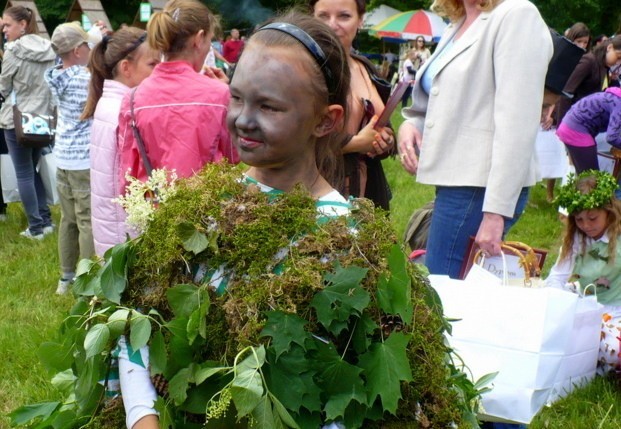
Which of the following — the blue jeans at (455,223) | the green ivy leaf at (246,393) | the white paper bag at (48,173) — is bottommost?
the white paper bag at (48,173)

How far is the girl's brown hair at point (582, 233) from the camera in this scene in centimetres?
510

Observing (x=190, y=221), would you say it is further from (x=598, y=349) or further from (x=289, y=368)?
(x=598, y=349)

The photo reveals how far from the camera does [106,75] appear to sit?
5293 mm

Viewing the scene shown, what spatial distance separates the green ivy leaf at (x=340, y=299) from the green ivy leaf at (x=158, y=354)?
1.16 feet

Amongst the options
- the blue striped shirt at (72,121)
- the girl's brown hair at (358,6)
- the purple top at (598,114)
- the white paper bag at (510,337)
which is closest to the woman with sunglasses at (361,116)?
the girl's brown hair at (358,6)

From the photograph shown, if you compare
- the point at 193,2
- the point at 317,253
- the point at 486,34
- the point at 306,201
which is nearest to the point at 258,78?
the point at 306,201

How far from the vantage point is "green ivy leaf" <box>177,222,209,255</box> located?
6.50ft

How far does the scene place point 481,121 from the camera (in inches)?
136

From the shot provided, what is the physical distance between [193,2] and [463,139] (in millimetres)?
→ 1761

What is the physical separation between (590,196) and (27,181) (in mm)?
5114

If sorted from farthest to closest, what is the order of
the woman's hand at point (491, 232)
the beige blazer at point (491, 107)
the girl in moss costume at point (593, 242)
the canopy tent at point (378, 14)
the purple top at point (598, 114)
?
the canopy tent at point (378, 14) → the purple top at point (598, 114) → the girl in moss costume at point (593, 242) → the woman's hand at point (491, 232) → the beige blazer at point (491, 107)

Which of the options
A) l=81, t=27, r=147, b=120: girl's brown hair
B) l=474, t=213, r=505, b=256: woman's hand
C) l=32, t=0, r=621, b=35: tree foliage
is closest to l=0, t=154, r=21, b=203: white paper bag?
l=81, t=27, r=147, b=120: girl's brown hair

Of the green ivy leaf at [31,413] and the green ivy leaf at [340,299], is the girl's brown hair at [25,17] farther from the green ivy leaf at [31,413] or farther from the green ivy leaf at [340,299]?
the green ivy leaf at [340,299]

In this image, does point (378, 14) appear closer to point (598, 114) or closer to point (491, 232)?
point (598, 114)
